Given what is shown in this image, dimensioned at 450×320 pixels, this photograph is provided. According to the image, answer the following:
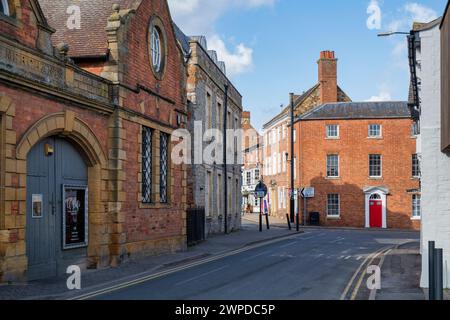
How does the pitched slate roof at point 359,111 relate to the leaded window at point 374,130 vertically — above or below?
above

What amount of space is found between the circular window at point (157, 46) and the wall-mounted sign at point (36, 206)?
25.5ft

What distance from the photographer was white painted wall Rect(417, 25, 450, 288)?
12.8m

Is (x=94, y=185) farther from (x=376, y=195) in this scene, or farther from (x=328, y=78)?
(x=328, y=78)

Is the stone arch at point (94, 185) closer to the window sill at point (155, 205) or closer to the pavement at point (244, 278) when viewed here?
the pavement at point (244, 278)

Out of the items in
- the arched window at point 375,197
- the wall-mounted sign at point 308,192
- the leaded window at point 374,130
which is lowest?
the arched window at point 375,197

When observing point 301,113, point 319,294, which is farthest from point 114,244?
point 301,113

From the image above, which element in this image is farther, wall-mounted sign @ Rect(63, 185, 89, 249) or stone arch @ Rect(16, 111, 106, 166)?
wall-mounted sign @ Rect(63, 185, 89, 249)

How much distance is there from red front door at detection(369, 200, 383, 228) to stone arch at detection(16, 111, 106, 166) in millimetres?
36280

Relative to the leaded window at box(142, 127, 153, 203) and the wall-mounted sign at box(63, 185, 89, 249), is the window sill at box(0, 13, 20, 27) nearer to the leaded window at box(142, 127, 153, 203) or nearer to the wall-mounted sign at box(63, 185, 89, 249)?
the wall-mounted sign at box(63, 185, 89, 249)

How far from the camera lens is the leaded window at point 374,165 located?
50844 millimetres

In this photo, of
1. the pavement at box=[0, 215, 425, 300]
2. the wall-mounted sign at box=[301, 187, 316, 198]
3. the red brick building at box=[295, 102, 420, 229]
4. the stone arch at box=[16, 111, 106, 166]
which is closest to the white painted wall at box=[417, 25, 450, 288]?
the pavement at box=[0, 215, 425, 300]

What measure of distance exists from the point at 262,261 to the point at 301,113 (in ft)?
130

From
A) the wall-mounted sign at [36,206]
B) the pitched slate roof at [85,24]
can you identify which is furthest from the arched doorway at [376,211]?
the wall-mounted sign at [36,206]
